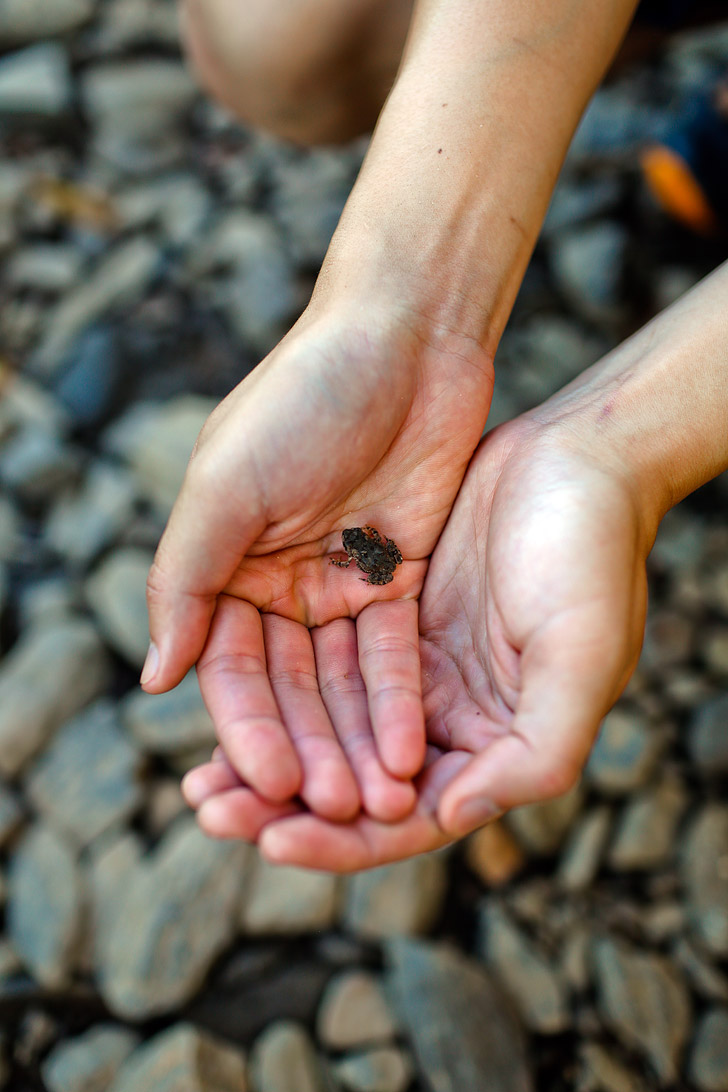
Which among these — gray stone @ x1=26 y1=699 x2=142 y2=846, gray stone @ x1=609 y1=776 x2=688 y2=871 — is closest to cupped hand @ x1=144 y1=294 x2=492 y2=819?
gray stone @ x1=26 y1=699 x2=142 y2=846

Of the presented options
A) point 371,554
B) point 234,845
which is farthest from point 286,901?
point 371,554

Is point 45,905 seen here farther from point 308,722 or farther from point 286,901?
point 308,722

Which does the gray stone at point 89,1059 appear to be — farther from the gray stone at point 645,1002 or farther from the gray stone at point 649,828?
the gray stone at point 649,828

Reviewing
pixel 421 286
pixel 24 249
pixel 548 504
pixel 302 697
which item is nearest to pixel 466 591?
pixel 548 504

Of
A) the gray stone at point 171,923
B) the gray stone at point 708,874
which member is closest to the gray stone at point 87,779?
the gray stone at point 171,923

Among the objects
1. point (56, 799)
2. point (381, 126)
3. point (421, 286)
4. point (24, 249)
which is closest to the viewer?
point (421, 286)

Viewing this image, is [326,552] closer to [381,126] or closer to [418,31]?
[381,126]
